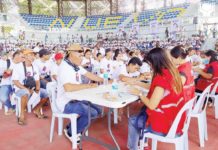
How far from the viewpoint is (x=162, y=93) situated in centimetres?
196

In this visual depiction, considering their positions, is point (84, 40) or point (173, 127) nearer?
point (173, 127)

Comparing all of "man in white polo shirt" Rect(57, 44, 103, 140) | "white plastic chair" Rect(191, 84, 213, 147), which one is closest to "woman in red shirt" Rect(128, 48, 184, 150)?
"white plastic chair" Rect(191, 84, 213, 147)

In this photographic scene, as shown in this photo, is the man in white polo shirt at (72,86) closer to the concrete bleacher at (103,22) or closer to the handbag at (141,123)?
the handbag at (141,123)

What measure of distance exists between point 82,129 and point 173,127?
46.5 inches

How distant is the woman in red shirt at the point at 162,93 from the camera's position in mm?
1956

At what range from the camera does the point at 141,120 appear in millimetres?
2244

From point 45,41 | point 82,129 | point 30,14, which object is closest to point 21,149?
point 82,129

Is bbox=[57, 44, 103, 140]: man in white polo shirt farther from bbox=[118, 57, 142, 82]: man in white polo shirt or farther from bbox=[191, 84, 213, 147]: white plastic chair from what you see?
bbox=[191, 84, 213, 147]: white plastic chair

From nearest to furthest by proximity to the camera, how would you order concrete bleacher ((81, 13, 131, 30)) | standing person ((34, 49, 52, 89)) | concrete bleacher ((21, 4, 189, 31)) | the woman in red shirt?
the woman in red shirt, standing person ((34, 49, 52, 89)), concrete bleacher ((21, 4, 189, 31)), concrete bleacher ((81, 13, 131, 30))

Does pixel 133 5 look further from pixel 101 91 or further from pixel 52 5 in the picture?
pixel 101 91

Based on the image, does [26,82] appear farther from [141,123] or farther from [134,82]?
[141,123]

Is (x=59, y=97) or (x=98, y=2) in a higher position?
(x=98, y=2)

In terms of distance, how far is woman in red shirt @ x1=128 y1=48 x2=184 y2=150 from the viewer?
1956 millimetres

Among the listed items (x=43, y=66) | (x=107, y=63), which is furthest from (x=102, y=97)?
(x=107, y=63)
